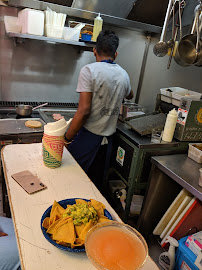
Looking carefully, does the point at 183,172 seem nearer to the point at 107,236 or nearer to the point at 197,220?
Result: the point at 197,220

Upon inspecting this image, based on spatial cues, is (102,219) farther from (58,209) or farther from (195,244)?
(195,244)

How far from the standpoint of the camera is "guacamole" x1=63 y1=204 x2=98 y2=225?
91 centimetres

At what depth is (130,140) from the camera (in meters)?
2.08

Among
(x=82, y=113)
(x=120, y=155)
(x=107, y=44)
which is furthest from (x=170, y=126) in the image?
(x=107, y=44)

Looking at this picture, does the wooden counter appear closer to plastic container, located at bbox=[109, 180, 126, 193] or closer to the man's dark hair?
the man's dark hair

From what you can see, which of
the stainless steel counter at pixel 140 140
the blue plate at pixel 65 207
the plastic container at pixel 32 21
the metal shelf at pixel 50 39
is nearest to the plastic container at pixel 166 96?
the stainless steel counter at pixel 140 140

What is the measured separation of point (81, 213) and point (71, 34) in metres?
2.18

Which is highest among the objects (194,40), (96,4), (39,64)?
(96,4)

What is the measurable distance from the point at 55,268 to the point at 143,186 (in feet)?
4.78

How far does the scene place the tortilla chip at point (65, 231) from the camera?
2.80 ft

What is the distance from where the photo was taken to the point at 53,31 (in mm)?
2457

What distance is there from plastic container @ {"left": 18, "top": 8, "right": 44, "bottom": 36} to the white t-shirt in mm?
810

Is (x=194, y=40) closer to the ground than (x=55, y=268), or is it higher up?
higher up

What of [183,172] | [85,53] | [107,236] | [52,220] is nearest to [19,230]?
[52,220]
